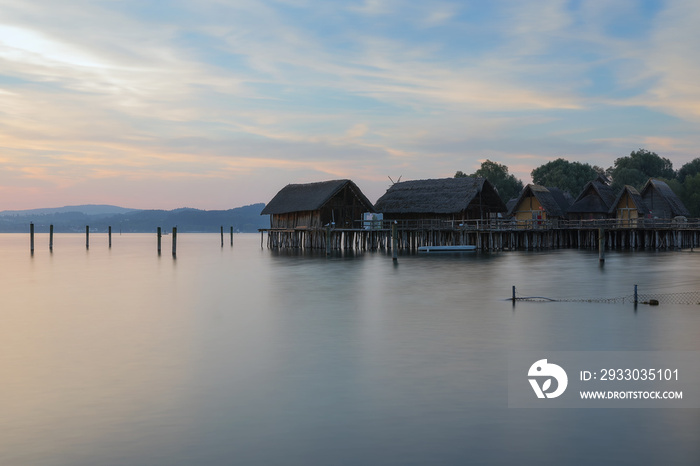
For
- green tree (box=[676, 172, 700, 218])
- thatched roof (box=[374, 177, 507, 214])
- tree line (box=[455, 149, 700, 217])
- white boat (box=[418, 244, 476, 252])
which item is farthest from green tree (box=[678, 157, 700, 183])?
white boat (box=[418, 244, 476, 252])

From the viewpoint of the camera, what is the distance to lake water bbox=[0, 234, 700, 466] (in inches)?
444

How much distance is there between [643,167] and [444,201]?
2794 inches

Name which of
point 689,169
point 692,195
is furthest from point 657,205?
Result: point 689,169

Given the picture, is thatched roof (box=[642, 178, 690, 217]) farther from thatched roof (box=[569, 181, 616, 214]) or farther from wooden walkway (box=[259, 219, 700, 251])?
thatched roof (box=[569, 181, 616, 214])

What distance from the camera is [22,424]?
12.7 meters

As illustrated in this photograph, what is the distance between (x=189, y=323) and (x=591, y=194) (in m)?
69.8

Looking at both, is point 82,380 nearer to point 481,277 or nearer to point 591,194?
point 481,277

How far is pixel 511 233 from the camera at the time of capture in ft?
250

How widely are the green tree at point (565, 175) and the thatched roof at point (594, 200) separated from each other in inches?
1338

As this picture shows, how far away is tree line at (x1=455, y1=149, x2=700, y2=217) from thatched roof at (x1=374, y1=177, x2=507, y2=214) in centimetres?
4355

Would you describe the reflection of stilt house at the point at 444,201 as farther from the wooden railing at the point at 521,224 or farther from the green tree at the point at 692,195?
the green tree at the point at 692,195

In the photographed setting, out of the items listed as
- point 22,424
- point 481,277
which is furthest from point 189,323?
point 481,277

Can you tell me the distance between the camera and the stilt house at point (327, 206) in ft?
244

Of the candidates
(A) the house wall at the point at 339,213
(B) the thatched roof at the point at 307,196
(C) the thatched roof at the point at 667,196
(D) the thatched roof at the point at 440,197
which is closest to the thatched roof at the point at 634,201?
(C) the thatched roof at the point at 667,196
